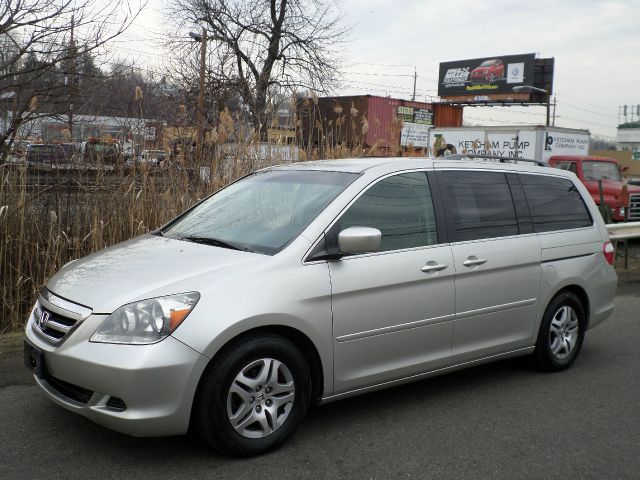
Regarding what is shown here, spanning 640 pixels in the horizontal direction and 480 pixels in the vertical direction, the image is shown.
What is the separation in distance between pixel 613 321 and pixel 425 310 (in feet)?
12.4

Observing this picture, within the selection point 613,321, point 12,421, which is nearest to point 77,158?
point 12,421

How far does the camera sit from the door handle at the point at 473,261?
4.51 m

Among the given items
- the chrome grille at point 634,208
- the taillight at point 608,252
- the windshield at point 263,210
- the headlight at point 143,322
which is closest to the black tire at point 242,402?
the headlight at point 143,322

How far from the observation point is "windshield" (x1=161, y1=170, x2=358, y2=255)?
403 cm

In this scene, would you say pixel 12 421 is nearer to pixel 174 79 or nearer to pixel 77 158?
pixel 77 158

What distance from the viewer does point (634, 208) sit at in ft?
49.1

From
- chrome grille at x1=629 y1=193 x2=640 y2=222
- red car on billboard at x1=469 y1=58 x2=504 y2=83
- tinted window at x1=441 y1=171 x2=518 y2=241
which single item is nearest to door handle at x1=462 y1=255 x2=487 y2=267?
tinted window at x1=441 y1=171 x2=518 y2=241

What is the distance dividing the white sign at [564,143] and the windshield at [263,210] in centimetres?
1876

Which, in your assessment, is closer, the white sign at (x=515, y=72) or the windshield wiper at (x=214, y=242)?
the windshield wiper at (x=214, y=242)

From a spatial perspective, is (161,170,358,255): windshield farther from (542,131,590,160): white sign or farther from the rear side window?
(542,131,590,160): white sign

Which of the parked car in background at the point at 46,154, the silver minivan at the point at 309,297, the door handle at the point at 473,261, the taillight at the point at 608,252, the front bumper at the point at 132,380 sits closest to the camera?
the front bumper at the point at 132,380

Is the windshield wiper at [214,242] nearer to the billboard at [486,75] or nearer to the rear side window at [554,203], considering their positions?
the rear side window at [554,203]

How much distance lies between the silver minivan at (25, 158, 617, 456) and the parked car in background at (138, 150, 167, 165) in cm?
269

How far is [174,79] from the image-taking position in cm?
1152
